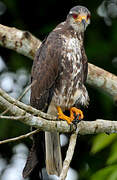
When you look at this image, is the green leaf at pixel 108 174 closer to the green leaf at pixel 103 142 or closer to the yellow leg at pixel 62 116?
the green leaf at pixel 103 142

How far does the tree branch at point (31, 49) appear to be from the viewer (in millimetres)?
5531

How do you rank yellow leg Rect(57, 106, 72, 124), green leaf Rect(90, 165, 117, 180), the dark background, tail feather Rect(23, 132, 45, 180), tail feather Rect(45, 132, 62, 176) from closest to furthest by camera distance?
green leaf Rect(90, 165, 117, 180) → yellow leg Rect(57, 106, 72, 124) → tail feather Rect(23, 132, 45, 180) → tail feather Rect(45, 132, 62, 176) → the dark background

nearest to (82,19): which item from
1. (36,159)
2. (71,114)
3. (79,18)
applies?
(79,18)

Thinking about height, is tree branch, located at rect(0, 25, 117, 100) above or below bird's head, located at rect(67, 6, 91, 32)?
below

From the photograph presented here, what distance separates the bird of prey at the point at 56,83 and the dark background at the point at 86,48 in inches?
27.7

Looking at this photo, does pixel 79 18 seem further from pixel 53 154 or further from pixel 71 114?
pixel 53 154

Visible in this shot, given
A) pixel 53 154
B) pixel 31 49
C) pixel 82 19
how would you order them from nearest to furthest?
pixel 53 154
pixel 82 19
pixel 31 49

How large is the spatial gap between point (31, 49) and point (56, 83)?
0.71 m

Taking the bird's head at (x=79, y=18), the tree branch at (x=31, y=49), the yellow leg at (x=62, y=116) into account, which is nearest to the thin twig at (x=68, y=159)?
the yellow leg at (x=62, y=116)

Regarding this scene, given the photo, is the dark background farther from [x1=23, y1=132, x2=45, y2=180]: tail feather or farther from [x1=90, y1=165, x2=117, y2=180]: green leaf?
[x1=90, y1=165, x2=117, y2=180]: green leaf

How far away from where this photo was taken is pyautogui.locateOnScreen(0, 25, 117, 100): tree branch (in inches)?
218

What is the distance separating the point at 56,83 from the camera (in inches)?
199

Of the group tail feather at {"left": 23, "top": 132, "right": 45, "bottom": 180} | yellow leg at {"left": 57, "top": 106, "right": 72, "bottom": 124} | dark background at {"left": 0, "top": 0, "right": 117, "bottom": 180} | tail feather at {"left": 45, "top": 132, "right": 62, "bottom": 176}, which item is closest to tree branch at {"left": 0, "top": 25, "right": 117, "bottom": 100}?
dark background at {"left": 0, "top": 0, "right": 117, "bottom": 180}

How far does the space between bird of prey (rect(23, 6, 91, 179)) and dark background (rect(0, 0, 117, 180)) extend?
0.70m
